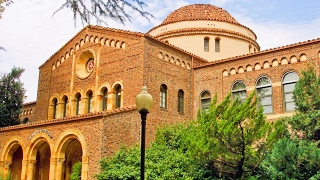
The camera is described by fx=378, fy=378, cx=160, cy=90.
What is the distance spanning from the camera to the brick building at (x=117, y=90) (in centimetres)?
1859

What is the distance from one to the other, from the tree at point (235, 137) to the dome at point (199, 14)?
14837 mm

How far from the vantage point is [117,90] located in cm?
2180

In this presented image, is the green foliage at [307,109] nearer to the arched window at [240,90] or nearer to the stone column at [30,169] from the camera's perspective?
the arched window at [240,90]

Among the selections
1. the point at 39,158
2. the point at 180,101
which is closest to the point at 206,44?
the point at 180,101

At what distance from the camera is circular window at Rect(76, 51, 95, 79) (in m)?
23.7

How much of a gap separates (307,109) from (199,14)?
50.3 ft

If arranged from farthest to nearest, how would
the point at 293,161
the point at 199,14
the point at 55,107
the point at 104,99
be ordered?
the point at 199,14 < the point at 55,107 < the point at 104,99 < the point at 293,161

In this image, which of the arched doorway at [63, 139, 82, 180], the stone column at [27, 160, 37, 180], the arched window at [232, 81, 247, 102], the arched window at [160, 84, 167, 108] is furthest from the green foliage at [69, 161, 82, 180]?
the arched window at [232, 81, 247, 102]

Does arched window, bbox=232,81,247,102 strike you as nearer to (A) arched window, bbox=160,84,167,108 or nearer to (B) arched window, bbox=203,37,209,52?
(A) arched window, bbox=160,84,167,108

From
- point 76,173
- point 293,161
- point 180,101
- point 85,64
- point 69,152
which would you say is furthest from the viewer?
point 85,64

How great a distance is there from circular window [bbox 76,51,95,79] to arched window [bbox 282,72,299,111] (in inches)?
450

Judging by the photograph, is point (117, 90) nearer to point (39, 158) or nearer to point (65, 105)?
point (65, 105)

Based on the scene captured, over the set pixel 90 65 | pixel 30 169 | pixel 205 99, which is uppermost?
pixel 90 65

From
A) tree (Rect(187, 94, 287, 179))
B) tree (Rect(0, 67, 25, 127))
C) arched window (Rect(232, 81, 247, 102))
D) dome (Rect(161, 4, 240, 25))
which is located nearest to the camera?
tree (Rect(187, 94, 287, 179))
